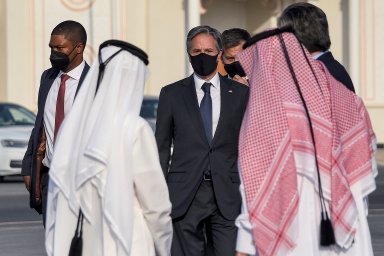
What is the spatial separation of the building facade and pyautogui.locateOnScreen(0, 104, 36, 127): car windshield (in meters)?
7.99

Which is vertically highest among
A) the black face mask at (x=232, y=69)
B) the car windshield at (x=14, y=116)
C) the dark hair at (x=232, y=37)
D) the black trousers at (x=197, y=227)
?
the dark hair at (x=232, y=37)

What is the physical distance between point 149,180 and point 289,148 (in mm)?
669

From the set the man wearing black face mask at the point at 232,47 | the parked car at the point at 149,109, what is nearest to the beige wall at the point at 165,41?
the parked car at the point at 149,109

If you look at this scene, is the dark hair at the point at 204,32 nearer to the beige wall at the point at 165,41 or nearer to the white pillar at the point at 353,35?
the beige wall at the point at 165,41

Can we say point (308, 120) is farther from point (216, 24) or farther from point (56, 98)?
point (216, 24)

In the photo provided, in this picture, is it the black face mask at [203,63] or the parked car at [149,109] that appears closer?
the black face mask at [203,63]

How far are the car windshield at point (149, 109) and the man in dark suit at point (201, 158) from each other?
48.9 ft

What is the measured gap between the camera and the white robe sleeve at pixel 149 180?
20.3 ft

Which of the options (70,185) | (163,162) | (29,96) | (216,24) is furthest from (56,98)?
(216,24)

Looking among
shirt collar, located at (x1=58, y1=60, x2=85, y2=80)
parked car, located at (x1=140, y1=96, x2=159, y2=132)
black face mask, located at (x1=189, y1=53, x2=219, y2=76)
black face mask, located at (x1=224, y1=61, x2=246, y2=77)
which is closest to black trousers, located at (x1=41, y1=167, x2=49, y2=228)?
shirt collar, located at (x1=58, y1=60, x2=85, y2=80)

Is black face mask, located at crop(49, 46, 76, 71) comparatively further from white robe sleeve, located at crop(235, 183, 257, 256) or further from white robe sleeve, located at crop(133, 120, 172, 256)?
white robe sleeve, located at crop(235, 183, 257, 256)

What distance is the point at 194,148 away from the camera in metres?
7.93

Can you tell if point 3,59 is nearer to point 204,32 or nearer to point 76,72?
point 76,72

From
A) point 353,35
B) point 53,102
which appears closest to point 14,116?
point 353,35
